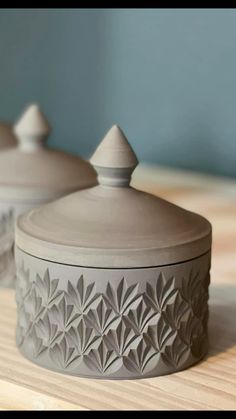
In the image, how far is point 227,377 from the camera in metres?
0.61

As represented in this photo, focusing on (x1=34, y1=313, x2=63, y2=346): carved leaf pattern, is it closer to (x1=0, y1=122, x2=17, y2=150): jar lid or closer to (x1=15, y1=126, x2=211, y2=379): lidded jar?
(x1=15, y1=126, x2=211, y2=379): lidded jar

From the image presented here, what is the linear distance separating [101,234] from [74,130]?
3.18 feet

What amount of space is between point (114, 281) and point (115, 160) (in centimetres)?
9

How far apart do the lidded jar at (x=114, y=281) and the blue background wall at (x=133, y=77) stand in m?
0.73

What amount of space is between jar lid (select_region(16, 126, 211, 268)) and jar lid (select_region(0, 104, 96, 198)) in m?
0.13

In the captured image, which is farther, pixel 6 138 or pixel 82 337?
pixel 6 138

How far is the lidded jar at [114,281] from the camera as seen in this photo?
0.59m

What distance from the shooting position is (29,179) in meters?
0.78

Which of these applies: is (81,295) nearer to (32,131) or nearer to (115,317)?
(115,317)

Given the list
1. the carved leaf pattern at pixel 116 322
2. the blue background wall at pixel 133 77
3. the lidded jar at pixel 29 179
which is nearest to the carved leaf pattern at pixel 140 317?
the carved leaf pattern at pixel 116 322

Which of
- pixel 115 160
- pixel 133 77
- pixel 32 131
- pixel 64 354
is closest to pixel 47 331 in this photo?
pixel 64 354

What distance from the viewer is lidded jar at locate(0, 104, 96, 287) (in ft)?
2.53

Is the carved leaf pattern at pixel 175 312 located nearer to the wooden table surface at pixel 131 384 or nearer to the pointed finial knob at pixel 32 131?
the wooden table surface at pixel 131 384

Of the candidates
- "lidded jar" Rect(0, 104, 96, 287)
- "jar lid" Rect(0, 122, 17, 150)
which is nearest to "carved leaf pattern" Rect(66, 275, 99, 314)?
"lidded jar" Rect(0, 104, 96, 287)
